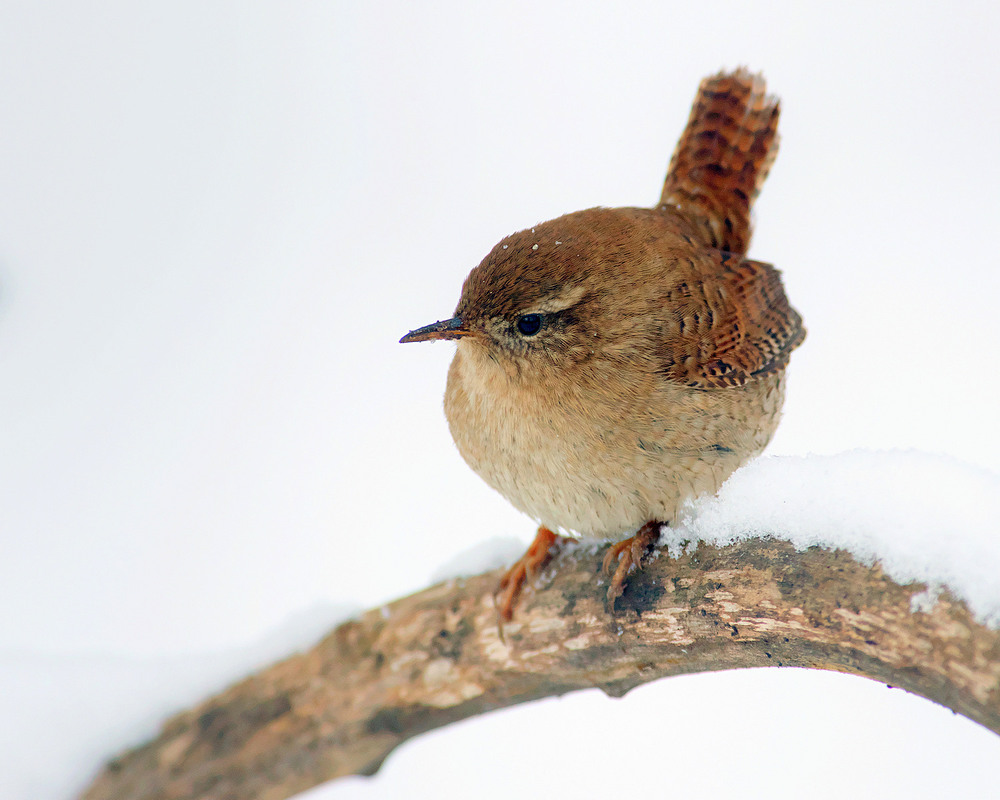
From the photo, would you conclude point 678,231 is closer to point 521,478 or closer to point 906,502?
point 521,478

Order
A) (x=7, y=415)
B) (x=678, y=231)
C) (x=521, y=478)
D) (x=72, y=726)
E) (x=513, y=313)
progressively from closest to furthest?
(x=513, y=313) < (x=521, y=478) < (x=678, y=231) < (x=72, y=726) < (x=7, y=415)

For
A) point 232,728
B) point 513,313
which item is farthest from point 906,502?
point 232,728

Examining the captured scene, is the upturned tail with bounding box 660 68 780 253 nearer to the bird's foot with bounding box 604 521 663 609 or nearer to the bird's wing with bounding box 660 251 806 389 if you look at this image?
the bird's wing with bounding box 660 251 806 389

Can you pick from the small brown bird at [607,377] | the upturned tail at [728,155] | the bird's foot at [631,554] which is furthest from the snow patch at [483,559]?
the upturned tail at [728,155]

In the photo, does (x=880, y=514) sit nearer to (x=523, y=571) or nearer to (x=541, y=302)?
(x=541, y=302)

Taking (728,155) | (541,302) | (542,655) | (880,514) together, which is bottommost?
(542,655)

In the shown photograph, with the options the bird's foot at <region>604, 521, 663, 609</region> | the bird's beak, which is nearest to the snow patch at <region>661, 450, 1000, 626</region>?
the bird's foot at <region>604, 521, 663, 609</region>

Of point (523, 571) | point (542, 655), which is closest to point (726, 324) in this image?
point (523, 571)
